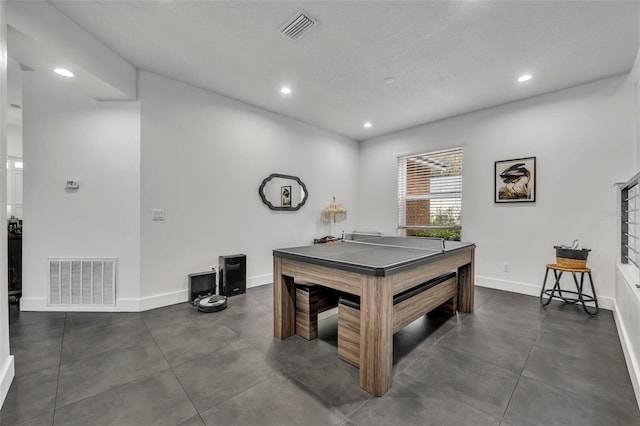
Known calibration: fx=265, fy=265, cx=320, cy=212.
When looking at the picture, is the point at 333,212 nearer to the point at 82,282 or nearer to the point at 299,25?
the point at 299,25

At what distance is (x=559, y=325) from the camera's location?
267 centimetres

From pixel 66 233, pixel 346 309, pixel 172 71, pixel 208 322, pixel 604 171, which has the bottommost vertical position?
pixel 208 322

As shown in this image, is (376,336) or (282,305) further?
(282,305)

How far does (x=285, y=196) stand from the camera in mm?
4535

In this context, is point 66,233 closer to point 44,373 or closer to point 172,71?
point 44,373

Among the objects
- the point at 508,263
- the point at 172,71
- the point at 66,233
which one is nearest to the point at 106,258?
the point at 66,233

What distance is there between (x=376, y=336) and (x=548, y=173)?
357cm

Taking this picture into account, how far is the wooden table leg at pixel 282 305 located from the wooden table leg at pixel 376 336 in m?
0.88

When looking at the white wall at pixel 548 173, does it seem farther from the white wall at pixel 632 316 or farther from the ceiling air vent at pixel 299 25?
the ceiling air vent at pixel 299 25

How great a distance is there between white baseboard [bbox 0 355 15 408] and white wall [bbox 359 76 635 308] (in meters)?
5.08

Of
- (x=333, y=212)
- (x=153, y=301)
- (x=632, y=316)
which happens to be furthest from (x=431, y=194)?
(x=153, y=301)

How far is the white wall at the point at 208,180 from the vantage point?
318 centimetres

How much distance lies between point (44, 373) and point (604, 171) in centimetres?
577

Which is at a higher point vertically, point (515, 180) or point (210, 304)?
point (515, 180)
